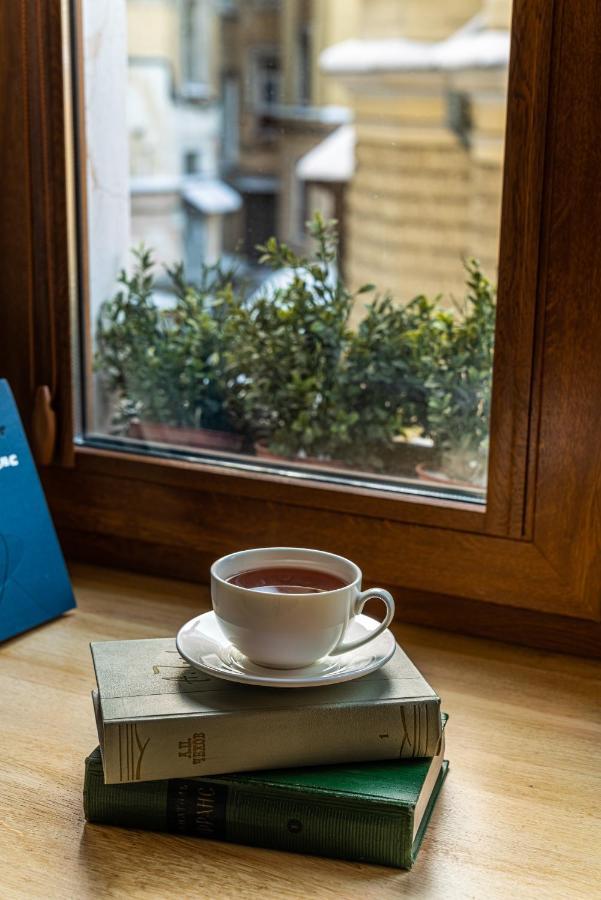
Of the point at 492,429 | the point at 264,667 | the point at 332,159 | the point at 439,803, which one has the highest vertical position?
the point at 332,159

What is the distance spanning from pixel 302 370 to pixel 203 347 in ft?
0.40

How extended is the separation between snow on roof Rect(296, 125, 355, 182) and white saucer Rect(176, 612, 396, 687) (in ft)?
1.67

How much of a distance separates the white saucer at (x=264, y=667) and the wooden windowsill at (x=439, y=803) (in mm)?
112

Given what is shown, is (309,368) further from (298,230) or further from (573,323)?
(573,323)

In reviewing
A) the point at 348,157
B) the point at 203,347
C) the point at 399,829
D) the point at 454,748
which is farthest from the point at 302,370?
the point at 399,829

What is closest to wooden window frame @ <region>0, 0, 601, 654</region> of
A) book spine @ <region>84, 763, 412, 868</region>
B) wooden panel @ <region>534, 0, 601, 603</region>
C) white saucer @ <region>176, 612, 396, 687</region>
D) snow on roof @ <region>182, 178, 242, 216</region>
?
wooden panel @ <region>534, 0, 601, 603</region>

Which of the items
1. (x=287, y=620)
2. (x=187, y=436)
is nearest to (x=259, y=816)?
(x=287, y=620)

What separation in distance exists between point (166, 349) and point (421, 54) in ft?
1.34

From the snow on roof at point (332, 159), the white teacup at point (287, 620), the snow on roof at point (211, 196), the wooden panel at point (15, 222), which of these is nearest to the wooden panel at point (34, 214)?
the wooden panel at point (15, 222)

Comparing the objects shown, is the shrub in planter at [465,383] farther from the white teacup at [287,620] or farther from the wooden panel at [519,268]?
the white teacup at [287,620]

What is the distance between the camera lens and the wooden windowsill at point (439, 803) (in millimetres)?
666

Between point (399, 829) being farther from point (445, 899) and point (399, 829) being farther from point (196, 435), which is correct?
point (196, 435)

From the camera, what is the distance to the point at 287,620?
2.29 ft

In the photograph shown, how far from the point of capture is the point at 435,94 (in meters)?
1.04
